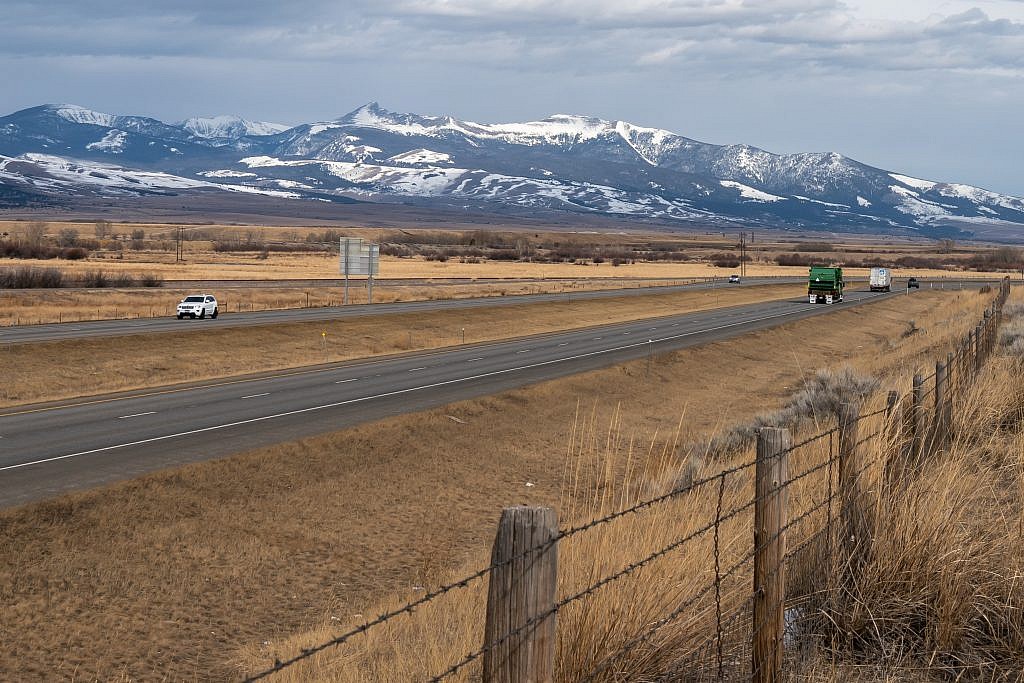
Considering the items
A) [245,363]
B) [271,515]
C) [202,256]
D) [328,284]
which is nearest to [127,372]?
[245,363]

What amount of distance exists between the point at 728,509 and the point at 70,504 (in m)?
11.0

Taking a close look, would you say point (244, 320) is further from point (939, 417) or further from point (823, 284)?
point (823, 284)

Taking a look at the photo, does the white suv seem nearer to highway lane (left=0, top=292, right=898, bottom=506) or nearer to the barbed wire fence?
highway lane (left=0, top=292, right=898, bottom=506)

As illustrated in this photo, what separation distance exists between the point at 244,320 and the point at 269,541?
35.4 meters

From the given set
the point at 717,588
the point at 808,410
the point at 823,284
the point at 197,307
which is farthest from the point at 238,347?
the point at 823,284

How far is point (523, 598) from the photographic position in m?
4.54

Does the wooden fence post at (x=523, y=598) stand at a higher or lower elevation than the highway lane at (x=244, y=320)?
higher

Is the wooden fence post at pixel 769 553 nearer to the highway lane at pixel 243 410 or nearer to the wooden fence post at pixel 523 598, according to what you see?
the wooden fence post at pixel 523 598

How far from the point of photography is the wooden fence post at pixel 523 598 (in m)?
4.48

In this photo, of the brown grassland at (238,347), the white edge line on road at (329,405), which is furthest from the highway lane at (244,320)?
the white edge line on road at (329,405)

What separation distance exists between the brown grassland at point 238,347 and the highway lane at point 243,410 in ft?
10.6

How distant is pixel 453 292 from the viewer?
83.5 m

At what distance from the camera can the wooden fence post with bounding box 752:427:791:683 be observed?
6133 mm

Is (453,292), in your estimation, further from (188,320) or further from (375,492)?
(375,492)
